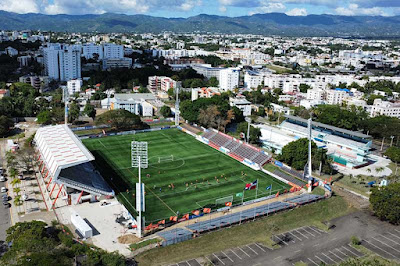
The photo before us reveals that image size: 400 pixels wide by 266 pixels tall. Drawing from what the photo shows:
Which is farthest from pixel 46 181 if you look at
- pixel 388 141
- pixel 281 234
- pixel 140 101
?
pixel 388 141

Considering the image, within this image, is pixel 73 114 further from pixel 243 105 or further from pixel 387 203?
pixel 387 203

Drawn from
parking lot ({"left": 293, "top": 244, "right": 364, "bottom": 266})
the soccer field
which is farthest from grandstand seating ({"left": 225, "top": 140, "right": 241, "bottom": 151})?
parking lot ({"left": 293, "top": 244, "right": 364, "bottom": 266})

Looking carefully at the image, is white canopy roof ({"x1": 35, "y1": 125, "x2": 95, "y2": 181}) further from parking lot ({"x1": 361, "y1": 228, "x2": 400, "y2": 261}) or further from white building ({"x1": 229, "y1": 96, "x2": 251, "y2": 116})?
white building ({"x1": 229, "y1": 96, "x2": 251, "y2": 116})

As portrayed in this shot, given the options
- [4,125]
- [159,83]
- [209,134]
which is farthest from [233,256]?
[159,83]

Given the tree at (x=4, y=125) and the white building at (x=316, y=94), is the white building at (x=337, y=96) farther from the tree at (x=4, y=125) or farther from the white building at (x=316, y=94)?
the tree at (x=4, y=125)

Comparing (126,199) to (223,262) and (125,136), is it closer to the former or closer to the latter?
(223,262)

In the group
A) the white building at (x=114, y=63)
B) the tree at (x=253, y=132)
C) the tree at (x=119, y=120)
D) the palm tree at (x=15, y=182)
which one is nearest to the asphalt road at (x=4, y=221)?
the palm tree at (x=15, y=182)
